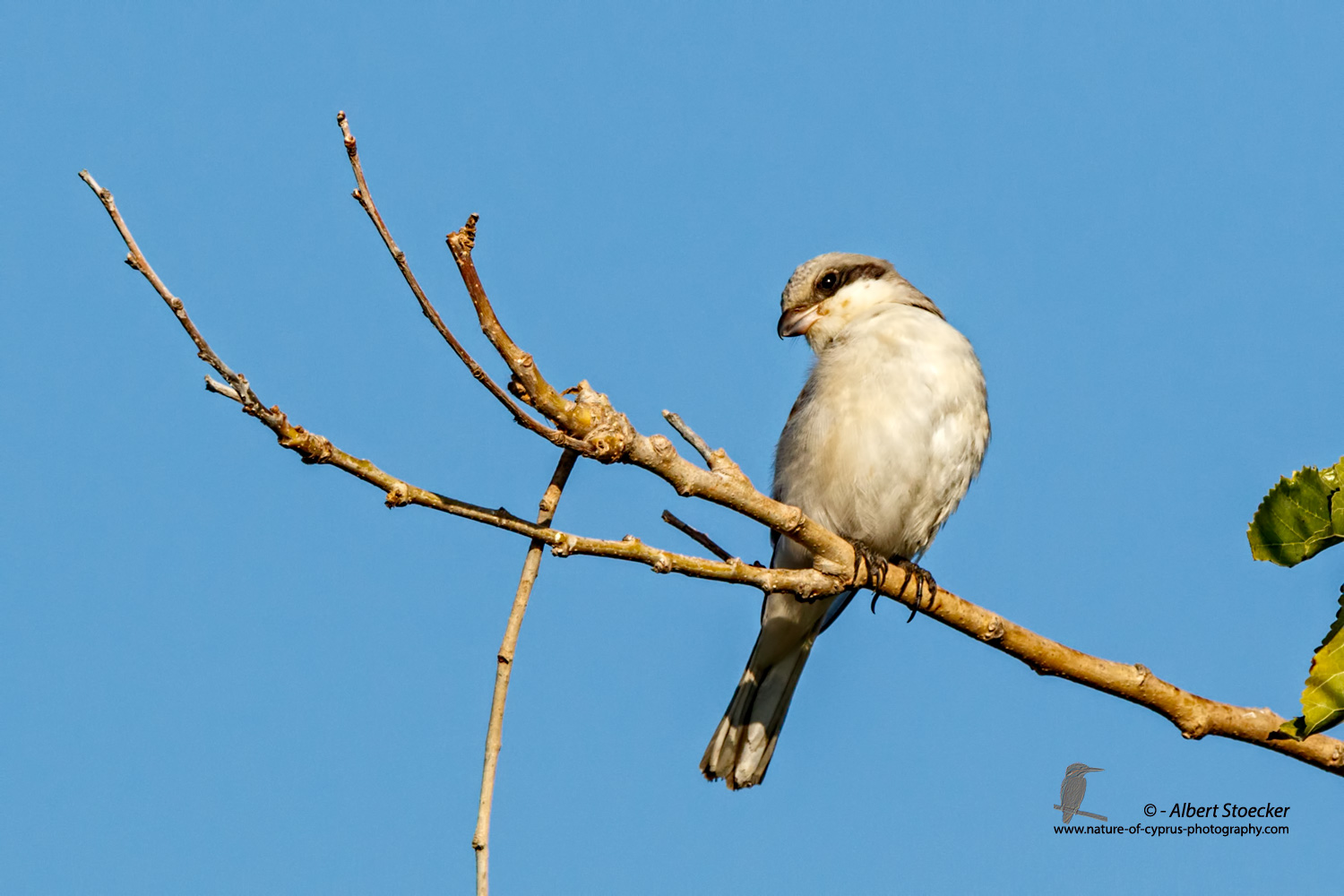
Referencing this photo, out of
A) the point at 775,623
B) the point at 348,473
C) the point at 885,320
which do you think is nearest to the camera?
the point at 348,473

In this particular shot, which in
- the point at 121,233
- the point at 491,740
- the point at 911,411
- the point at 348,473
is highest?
the point at 911,411

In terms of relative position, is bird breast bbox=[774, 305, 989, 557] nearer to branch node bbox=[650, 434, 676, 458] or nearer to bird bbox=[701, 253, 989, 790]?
bird bbox=[701, 253, 989, 790]

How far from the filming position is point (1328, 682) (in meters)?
3.38

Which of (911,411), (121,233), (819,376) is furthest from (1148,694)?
(121,233)

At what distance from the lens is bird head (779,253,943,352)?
7238 mm

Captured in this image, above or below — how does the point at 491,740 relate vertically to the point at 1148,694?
below

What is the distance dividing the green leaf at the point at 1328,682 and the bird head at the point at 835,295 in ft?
13.1

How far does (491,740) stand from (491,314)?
41.3 inches

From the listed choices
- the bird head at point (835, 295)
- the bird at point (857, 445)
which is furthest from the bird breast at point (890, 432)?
the bird head at point (835, 295)

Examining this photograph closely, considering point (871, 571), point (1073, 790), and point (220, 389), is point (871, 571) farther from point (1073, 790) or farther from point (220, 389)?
point (220, 389)

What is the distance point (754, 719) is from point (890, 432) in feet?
6.66

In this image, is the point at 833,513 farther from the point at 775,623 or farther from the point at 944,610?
the point at 944,610

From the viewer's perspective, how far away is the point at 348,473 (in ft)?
9.95

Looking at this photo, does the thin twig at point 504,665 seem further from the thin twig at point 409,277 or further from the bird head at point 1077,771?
the bird head at point 1077,771
